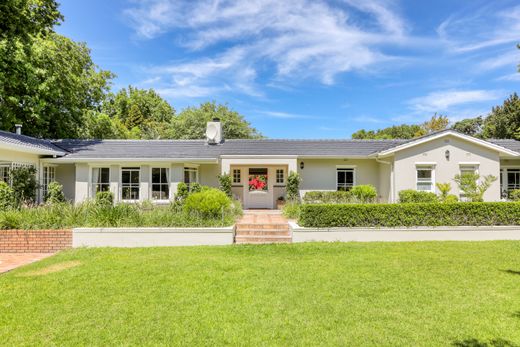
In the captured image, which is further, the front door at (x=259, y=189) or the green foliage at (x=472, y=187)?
the front door at (x=259, y=189)

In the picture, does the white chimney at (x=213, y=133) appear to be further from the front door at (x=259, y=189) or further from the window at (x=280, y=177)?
the window at (x=280, y=177)

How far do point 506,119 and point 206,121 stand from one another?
36.8 metres

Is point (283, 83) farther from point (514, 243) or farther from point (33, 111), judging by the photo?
point (514, 243)

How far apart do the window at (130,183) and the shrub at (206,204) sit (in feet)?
24.7

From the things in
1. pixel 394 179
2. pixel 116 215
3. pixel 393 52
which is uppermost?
pixel 393 52

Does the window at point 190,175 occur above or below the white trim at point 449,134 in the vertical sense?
below

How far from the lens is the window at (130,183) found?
19031 millimetres

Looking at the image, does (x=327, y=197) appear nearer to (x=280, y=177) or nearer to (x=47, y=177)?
(x=280, y=177)

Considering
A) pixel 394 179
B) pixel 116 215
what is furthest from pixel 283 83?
pixel 116 215

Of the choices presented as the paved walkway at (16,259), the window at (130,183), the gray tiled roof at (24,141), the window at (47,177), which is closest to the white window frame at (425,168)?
the window at (130,183)

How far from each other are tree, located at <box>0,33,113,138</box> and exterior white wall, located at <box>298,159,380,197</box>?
20.0 metres

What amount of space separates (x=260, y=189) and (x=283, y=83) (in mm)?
17936

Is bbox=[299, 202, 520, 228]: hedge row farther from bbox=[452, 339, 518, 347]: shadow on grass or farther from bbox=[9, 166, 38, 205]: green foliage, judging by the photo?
bbox=[9, 166, 38, 205]: green foliage

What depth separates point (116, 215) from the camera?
1229 cm
